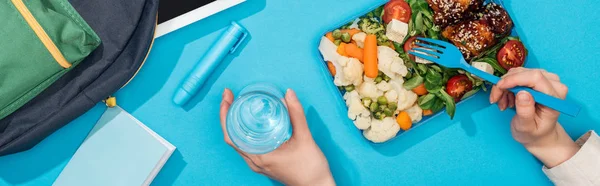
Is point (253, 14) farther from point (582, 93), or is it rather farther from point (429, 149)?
point (582, 93)

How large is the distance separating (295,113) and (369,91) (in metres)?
0.12

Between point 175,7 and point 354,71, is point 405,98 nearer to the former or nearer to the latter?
point 354,71

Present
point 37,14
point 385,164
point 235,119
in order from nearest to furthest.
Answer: point 37,14, point 235,119, point 385,164

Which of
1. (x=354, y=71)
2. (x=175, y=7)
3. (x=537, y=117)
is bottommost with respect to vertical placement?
(x=537, y=117)

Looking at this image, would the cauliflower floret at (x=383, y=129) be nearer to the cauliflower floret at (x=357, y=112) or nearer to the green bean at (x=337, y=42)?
the cauliflower floret at (x=357, y=112)

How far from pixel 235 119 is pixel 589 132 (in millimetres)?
548

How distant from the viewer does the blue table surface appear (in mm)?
783

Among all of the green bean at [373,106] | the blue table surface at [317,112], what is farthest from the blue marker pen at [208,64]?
the green bean at [373,106]

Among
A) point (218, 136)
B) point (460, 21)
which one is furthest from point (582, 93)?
point (218, 136)

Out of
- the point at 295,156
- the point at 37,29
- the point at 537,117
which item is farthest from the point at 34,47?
the point at 537,117

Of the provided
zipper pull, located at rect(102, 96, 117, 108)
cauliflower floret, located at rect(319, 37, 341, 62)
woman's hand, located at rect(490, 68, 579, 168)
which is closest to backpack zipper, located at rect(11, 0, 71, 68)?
zipper pull, located at rect(102, 96, 117, 108)

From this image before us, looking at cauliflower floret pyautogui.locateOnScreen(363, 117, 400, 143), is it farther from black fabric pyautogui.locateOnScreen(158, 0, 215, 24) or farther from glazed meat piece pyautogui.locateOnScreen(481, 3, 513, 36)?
black fabric pyautogui.locateOnScreen(158, 0, 215, 24)

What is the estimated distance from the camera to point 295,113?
742 millimetres

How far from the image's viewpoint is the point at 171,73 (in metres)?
0.78
